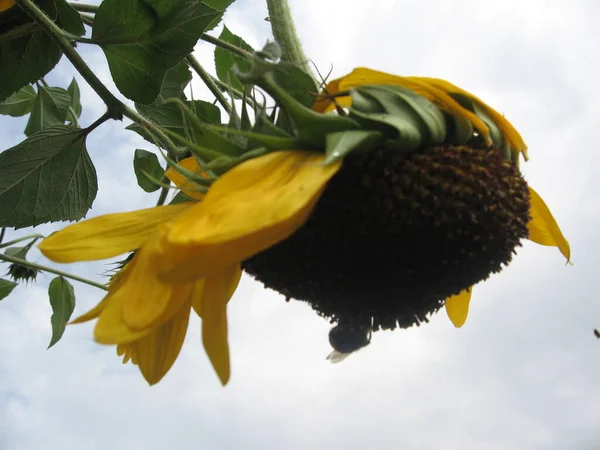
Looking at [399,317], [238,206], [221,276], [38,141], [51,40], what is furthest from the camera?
[38,141]

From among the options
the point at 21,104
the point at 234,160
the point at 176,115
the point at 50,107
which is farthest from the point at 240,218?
the point at 21,104

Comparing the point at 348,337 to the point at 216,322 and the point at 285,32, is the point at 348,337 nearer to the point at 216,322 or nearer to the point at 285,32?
the point at 216,322

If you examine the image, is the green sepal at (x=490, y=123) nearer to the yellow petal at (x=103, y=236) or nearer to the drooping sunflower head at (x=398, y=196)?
Answer: the drooping sunflower head at (x=398, y=196)

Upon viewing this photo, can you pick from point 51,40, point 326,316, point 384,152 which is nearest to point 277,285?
point 326,316

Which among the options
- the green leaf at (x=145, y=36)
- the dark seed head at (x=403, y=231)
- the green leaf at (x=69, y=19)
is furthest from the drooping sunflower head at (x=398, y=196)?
the green leaf at (x=69, y=19)

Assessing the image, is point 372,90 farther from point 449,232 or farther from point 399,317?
point 399,317

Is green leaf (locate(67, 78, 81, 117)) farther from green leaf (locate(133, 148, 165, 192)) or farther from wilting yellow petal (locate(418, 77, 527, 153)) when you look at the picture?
wilting yellow petal (locate(418, 77, 527, 153))

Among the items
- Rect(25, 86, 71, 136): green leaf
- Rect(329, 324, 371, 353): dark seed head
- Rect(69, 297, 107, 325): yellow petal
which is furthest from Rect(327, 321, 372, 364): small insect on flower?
Rect(25, 86, 71, 136): green leaf
